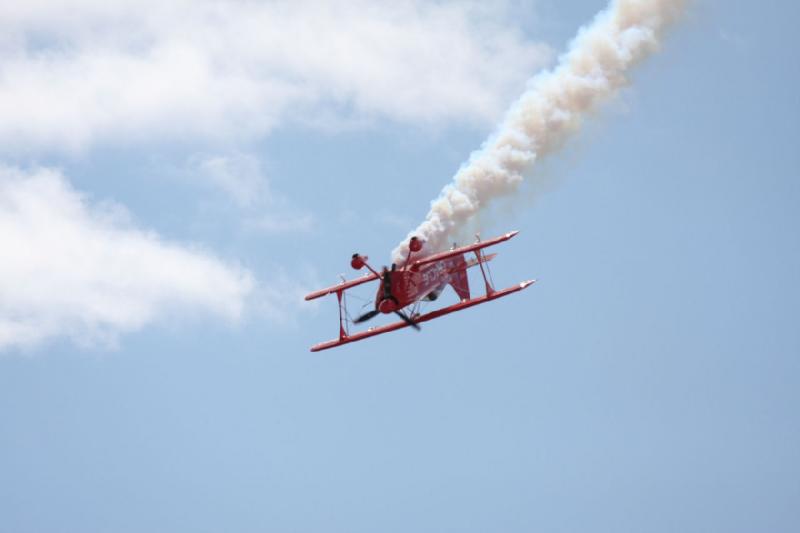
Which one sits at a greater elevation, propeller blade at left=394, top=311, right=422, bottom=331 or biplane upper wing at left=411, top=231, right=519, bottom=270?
biplane upper wing at left=411, top=231, right=519, bottom=270

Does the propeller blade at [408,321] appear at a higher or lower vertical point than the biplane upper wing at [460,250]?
lower

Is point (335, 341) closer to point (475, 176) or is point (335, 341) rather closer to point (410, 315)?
point (410, 315)

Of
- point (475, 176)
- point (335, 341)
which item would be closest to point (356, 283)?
point (335, 341)

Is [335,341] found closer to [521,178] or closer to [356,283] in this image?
[356,283]

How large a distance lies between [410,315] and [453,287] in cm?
500

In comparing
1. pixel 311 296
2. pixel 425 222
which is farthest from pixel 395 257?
pixel 311 296

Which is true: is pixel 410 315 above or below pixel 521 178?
below

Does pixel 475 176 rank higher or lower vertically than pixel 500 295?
higher

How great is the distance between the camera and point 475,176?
226ft

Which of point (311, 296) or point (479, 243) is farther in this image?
point (311, 296)

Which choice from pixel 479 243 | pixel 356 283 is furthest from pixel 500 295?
pixel 356 283

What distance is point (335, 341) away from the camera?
70375 mm

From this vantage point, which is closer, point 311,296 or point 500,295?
point 500,295

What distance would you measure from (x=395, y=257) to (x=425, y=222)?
2.32m
